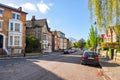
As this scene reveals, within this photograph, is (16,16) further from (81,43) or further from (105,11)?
(81,43)

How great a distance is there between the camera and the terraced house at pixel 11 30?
4372cm

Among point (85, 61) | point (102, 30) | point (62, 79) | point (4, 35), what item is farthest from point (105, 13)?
point (4, 35)

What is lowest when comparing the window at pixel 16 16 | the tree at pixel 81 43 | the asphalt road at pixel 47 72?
the asphalt road at pixel 47 72

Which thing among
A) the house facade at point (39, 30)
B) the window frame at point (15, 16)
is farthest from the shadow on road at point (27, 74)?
the house facade at point (39, 30)

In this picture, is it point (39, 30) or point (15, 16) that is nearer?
point (15, 16)

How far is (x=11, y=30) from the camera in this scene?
4616cm

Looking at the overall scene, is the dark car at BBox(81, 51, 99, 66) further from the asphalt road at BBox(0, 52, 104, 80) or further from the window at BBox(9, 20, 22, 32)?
the window at BBox(9, 20, 22, 32)

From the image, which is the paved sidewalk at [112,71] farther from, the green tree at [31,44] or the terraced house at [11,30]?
the green tree at [31,44]

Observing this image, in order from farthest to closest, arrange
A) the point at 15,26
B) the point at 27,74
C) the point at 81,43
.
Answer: the point at 81,43
the point at 15,26
the point at 27,74

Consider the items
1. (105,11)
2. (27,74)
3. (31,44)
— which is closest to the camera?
(105,11)

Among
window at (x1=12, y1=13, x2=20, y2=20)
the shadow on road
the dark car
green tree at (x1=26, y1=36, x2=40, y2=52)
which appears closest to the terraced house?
window at (x1=12, y1=13, x2=20, y2=20)

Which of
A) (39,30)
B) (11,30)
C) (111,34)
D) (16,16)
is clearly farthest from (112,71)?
(39,30)

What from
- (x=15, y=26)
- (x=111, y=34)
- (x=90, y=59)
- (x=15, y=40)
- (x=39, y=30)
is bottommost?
(x=90, y=59)

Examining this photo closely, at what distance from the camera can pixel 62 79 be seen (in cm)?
1215
